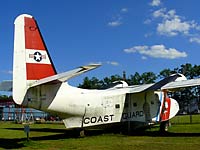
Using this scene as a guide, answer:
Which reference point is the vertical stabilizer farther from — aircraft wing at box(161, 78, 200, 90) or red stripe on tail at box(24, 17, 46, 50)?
aircraft wing at box(161, 78, 200, 90)

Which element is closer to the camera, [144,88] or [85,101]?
[85,101]

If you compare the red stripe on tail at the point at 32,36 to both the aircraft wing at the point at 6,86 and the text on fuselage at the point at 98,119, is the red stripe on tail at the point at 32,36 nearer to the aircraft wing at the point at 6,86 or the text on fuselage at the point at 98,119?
the aircraft wing at the point at 6,86

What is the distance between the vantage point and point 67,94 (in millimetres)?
18469

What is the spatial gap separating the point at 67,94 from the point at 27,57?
3.12m

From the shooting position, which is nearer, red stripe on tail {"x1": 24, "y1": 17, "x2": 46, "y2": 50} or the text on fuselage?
red stripe on tail {"x1": 24, "y1": 17, "x2": 46, "y2": 50}

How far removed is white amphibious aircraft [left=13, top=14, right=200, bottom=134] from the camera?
16922 mm

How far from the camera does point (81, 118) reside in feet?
63.7

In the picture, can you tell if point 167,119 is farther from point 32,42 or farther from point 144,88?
point 32,42

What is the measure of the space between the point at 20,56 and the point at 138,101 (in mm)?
9360

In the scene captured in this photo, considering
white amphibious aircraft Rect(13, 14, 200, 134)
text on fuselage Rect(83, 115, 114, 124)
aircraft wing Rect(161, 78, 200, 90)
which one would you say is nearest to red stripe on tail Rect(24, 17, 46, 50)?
white amphibious aircraft Rect(13, 14, 200, 134)

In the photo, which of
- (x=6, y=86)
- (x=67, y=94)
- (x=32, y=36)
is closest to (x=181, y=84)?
(x=67, y=94)

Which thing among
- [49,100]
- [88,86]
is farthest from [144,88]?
[88,86]

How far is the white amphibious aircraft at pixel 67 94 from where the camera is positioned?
666 inches

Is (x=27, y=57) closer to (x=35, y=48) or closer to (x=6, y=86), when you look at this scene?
(x=35, y=48)
